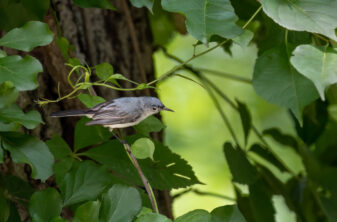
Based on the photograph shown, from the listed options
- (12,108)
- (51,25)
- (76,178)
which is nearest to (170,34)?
(51,25)

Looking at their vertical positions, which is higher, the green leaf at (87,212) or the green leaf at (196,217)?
the green leaf at (196,217)

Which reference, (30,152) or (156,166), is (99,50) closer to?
(156,166)

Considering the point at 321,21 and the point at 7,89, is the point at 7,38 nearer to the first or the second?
the point at 7,89

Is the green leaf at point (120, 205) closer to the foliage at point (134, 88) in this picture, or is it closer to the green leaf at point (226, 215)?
the foliage at point (134, 88)

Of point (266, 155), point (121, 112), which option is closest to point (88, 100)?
point (121, 112)

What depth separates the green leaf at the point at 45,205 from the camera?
2.57ft

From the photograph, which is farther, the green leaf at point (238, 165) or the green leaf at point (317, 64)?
the green leaf at point (238, 165)

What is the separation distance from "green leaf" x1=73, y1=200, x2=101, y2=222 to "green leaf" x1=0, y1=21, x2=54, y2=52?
0.23m

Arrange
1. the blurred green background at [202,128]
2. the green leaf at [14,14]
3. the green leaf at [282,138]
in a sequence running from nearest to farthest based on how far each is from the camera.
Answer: the green leaf at [14,14]
the green leaf at [282,138]
the blurred green background at [202,128]

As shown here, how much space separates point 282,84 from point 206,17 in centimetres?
14

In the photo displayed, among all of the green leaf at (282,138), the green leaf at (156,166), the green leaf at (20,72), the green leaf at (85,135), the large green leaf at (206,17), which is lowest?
the green leaf at (282,138)

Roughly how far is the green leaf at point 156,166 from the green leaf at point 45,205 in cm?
16

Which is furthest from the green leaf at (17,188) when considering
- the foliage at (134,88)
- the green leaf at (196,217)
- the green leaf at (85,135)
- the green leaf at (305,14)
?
the green leaf at (305,14)

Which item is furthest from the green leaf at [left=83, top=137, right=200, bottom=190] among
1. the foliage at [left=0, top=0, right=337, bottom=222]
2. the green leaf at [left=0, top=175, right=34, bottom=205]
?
the green leaf at [left=0, top=175, right=34, bottom=205]
